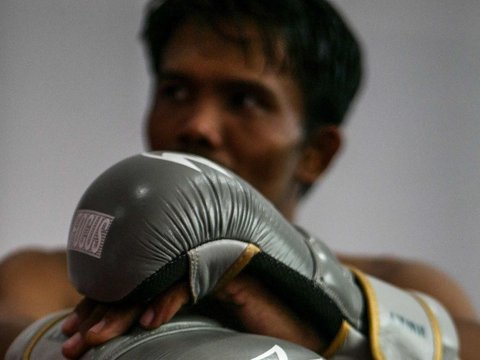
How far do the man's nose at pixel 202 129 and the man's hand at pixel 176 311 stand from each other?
46 centimetres

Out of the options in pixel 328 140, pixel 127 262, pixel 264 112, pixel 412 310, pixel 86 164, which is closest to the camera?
pixel 127 262

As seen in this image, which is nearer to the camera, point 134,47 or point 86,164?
point 86,164

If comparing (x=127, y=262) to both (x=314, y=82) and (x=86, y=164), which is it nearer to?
(x=314, y=82)

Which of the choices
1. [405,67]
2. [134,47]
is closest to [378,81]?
[405,67]

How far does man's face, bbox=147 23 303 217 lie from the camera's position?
1.18 meters

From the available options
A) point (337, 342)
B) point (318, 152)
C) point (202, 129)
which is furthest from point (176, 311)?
point (318, 152)

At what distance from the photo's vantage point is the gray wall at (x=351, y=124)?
2.29 metres

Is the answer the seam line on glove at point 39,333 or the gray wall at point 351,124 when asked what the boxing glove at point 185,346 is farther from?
the gray wall at point 351,124

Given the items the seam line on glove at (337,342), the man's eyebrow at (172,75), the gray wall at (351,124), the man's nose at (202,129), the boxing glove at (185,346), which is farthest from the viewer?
the gray wall at (351,124)

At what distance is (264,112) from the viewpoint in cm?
124

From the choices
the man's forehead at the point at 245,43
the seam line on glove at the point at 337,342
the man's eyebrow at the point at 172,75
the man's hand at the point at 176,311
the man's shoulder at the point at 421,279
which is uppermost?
the man's forehead at the point at 245,43

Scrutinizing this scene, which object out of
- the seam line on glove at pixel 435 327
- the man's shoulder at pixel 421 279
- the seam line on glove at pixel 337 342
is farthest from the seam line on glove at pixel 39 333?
the man's shoulder at pixel 421 279

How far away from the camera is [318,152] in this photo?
4.49 feet

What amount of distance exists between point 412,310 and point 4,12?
1.86 meters
